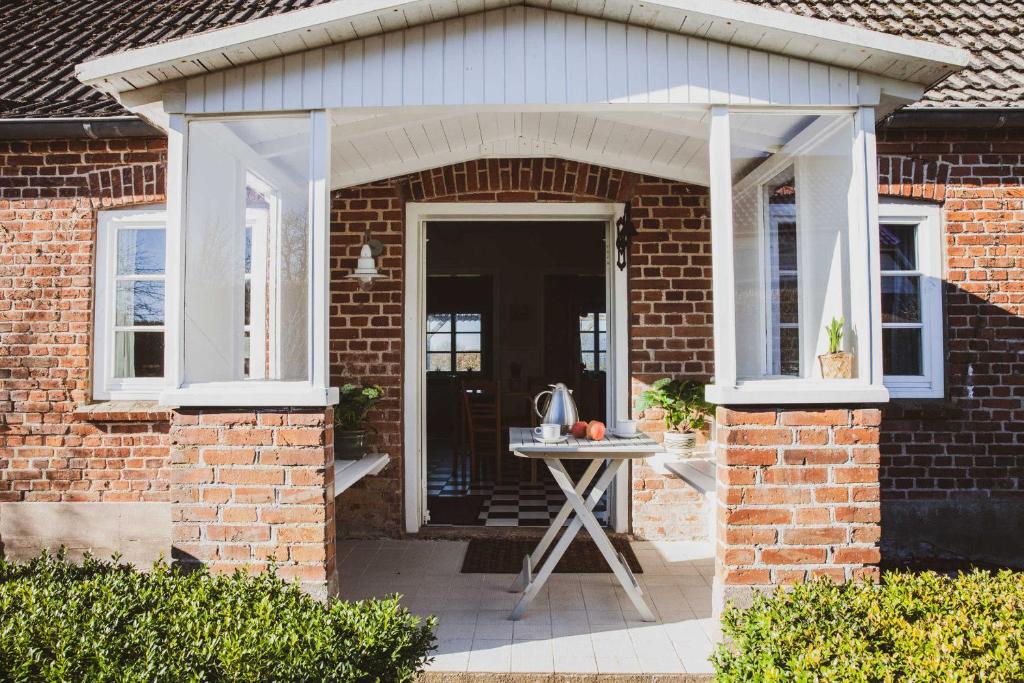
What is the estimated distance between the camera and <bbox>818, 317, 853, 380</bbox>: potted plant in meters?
3.67

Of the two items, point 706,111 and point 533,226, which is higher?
point 533,226

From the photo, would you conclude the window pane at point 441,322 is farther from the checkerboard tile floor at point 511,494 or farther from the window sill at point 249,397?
the window sill at point 249,397

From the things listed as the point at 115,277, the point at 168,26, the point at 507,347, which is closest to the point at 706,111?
the point at 115,277

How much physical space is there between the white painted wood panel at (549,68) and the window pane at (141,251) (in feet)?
8.33

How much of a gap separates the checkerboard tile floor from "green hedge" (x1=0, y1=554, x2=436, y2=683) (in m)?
3.40

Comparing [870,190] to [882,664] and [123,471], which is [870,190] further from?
[123,471]

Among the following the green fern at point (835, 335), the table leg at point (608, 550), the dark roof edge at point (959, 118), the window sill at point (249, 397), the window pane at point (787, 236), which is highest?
the dark roof edge at point (959, 118)

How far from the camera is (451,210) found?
5.81 m

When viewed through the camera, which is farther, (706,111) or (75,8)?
(75,8)

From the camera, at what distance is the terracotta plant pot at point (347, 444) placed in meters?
5.05

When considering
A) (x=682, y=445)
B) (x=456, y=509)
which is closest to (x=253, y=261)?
(x=682, y=445)

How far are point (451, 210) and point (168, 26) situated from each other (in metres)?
2.89

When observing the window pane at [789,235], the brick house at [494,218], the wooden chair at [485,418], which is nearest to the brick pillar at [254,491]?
the brick house at [494,218]

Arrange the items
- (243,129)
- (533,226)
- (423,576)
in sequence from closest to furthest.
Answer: (243,129) < (423,576) < (533,226)
